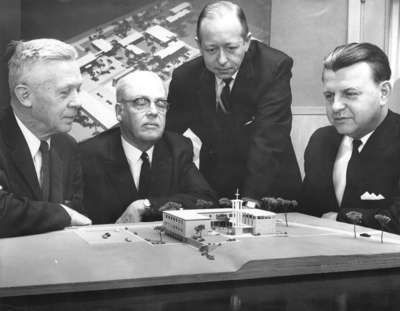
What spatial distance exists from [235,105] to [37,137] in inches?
106

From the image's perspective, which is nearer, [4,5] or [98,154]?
[4,5]

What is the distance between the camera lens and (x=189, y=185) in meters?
8.55

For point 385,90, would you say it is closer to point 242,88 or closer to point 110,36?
point 242,88

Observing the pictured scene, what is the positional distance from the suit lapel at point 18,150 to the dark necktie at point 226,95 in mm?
2693

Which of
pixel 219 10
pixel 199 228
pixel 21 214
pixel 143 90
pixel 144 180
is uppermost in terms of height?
pixel 219 10

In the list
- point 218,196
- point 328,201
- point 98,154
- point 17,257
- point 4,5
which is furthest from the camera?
point 328,201

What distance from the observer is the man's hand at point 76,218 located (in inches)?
302

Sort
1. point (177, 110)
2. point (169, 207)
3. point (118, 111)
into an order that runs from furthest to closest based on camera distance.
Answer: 1. point (177, 110)
2. point (169, 207)
3. point (118, 111)

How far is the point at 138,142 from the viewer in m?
8.25

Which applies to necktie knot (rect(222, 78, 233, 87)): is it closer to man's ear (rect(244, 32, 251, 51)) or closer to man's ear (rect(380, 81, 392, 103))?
man's ear (rect(244, 32, 251, 51))

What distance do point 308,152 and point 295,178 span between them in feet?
1.34

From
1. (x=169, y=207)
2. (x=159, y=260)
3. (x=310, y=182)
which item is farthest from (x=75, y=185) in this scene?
(x=310, y=182)

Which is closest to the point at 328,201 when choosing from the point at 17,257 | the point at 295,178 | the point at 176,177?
the point at 295,178

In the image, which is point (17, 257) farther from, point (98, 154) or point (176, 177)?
point (176, 177)
